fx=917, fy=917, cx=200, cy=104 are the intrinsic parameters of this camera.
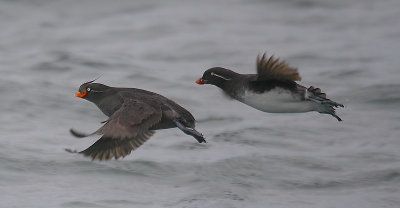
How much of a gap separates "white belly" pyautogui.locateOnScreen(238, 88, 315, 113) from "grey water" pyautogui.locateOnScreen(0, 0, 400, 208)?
965mm

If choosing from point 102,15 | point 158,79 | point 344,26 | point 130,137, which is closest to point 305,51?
point 344,26

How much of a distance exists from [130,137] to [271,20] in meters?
9.44

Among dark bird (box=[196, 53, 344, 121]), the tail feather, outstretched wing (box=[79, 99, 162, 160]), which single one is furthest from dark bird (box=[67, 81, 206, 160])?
the tail feather

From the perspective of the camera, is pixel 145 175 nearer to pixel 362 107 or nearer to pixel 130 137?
pixel 130 137

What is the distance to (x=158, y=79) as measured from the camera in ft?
45.0

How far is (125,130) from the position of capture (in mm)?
7719

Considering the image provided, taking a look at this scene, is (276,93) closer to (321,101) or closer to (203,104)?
(321,101)

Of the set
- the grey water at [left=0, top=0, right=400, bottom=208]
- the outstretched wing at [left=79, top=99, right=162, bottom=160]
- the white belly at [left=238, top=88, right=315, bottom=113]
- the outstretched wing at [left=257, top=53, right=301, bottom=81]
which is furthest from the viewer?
the grey water at [left=0, top=0, right=400, bottom=208]

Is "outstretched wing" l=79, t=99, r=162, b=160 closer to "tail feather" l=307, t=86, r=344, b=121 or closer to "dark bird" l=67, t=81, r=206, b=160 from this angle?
"dark bird" l=67, t=81, r=206, b=160

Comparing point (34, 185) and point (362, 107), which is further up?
point (362, 107)

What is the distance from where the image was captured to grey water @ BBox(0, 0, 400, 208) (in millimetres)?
9430

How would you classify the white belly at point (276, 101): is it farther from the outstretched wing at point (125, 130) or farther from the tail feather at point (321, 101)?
the outstretched wing at point (125, 130)

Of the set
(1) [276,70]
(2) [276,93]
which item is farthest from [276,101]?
(1) [276,70]

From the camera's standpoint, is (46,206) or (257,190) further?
(257,190)
